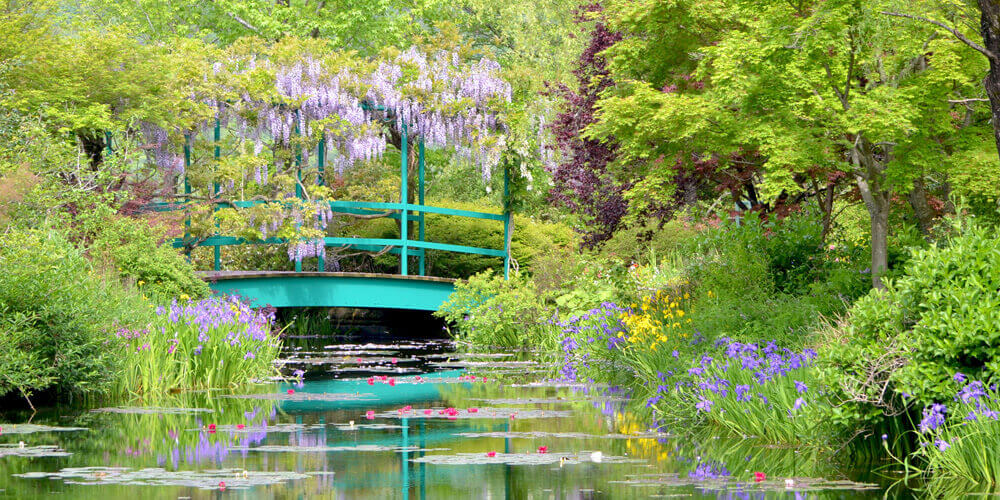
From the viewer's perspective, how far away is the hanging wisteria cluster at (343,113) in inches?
914

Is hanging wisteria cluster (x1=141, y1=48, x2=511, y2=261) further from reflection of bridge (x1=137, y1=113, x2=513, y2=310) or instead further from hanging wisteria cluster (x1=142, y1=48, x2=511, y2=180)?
reflection of bridge (x1=137, y1=113, x2=513, y2=310)

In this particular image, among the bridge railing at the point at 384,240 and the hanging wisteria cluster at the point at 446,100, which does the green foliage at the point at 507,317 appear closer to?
the bridge railing at the point at 384,240

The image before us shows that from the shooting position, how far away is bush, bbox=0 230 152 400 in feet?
35.1

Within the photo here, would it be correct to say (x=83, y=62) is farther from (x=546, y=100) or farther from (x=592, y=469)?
(x=592, y=469)

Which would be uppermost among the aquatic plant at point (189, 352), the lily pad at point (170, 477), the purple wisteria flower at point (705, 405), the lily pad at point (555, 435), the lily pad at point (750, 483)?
the aquatic plant at point (189, 352)

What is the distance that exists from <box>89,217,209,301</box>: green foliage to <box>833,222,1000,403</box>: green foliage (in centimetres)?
1103

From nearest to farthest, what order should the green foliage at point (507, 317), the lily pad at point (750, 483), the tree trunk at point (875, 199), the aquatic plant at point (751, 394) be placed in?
the lily pad at point (750, 483), the aquatic plant at point (751, 394), the tree trunk at point (875, 199), the green foliage at point (507, 317)

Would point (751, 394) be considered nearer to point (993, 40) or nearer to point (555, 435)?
point (555, 435)

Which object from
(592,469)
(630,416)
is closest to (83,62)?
(630,416)

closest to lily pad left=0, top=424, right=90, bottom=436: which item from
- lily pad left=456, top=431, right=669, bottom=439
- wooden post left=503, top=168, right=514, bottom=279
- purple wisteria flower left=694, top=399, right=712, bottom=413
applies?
lily pad left=456, top=431, right=669, bottom=439

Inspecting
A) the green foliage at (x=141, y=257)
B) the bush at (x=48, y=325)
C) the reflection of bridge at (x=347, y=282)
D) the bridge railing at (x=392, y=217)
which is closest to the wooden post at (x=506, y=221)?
the bridge railing at (x=392, y=217)

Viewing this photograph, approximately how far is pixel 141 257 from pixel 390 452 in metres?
9.74

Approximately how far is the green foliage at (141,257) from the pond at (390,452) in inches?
175

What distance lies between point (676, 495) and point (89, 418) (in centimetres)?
623
